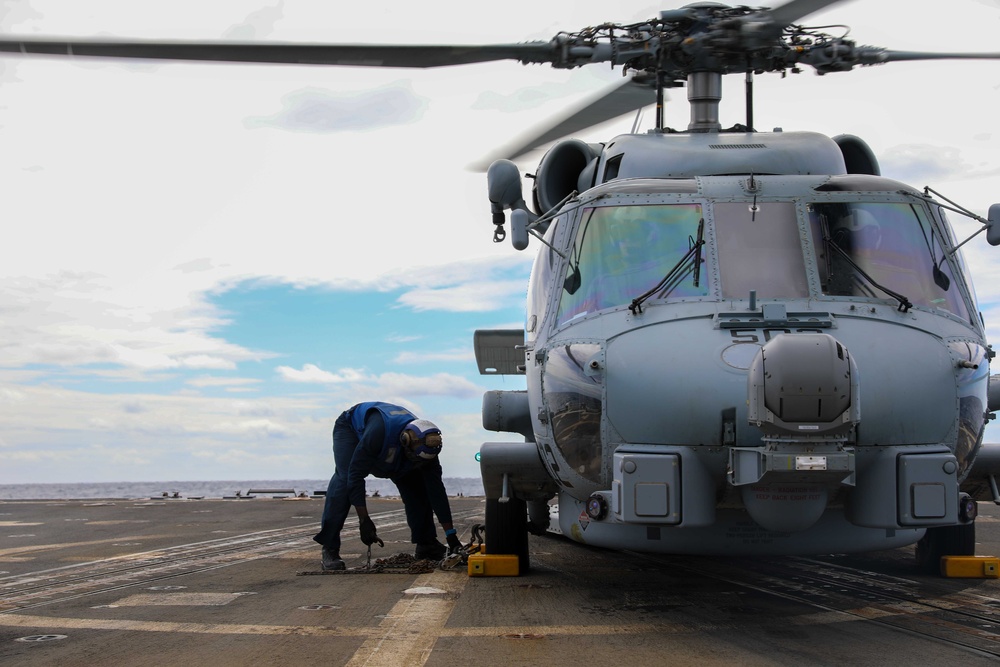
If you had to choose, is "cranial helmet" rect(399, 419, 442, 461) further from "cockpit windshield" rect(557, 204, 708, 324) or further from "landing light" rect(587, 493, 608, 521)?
"landing light" rect(587, 493, 608, 521)

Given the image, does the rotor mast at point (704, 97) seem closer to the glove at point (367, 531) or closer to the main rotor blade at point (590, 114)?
the main rotor blade at point (590, 114)

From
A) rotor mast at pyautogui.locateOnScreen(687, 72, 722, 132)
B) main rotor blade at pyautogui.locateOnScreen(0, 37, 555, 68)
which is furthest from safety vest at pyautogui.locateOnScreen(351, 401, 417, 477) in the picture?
rotor mast at pyautogui.locateOnScreen(687, 72, 722, 132)

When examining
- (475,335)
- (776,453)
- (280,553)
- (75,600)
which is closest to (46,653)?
(75,600)

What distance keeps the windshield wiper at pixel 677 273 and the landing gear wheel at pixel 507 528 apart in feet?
8.61

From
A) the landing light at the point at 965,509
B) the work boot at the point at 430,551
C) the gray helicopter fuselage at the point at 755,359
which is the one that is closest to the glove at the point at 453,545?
the work boot at the point at 430,551

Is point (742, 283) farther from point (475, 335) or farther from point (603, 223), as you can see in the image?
point (475, 335)

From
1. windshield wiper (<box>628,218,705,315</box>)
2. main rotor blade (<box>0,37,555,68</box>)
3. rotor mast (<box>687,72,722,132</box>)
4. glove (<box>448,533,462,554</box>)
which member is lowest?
glove (<box>448,533,462,554</box>)

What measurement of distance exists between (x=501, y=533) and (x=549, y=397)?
6.86 feet

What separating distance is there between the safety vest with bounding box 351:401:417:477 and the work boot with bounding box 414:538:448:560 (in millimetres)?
752

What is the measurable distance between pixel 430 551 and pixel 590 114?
432 cm

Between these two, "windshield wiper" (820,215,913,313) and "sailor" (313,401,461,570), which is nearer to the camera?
"windshield wiper" (820,215,913,313)

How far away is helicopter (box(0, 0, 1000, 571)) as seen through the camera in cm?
577

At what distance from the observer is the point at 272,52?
709 centimetres

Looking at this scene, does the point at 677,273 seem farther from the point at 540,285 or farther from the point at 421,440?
the point at 421,440
